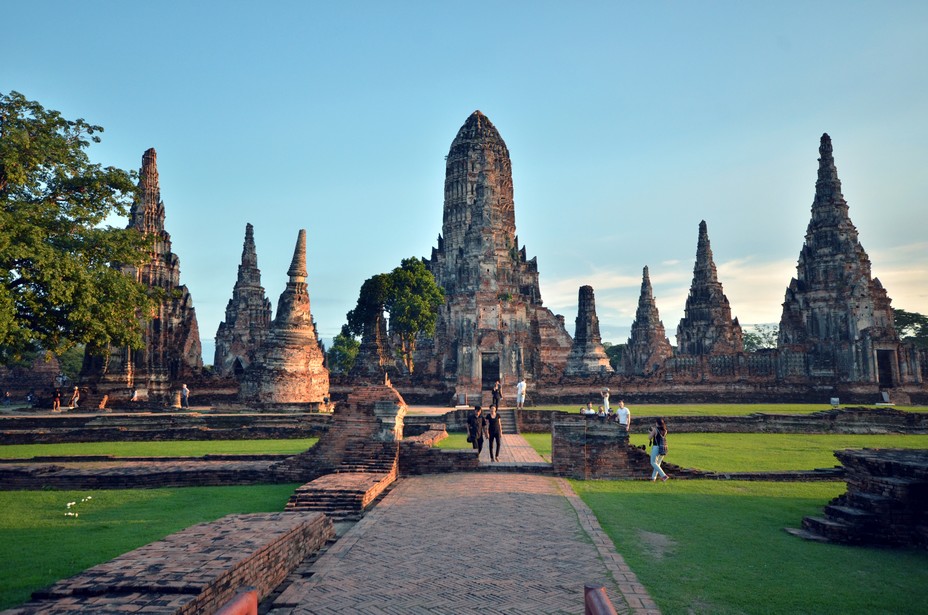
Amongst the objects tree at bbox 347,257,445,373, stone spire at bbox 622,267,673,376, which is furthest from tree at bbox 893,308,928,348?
tree at bbox 347,257,445,373

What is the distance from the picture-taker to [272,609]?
500 centimetres

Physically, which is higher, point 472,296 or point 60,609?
point 472,296

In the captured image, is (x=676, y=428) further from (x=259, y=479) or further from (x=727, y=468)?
(x=259, y=479)

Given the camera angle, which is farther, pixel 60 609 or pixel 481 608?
pixel 481 608

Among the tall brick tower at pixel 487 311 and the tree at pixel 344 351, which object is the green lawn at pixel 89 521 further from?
the tree at pixel 344 351

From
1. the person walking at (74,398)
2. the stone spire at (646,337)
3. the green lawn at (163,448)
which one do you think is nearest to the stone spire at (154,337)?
the person walking at (74,398)

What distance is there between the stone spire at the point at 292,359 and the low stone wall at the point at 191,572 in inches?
708

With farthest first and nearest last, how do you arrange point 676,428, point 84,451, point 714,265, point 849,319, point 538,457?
point 714,265 < point 849,319 < point 676,428 < point 84,451 < point 538,457

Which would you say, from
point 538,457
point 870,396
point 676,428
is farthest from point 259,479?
point 870,396

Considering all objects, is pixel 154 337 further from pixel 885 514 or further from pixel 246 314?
pixel 885 514

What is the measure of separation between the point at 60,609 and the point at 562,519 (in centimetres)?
561

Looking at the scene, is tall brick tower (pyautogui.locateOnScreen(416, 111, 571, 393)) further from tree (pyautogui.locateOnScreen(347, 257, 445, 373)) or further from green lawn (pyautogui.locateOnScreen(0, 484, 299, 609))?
green lawn (pyautogui.locateOnScreen(0, 484, 299, 609))

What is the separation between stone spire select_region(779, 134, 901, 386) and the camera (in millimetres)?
32594

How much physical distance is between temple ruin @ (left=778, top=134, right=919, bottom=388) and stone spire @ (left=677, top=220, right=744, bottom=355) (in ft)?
19.7
